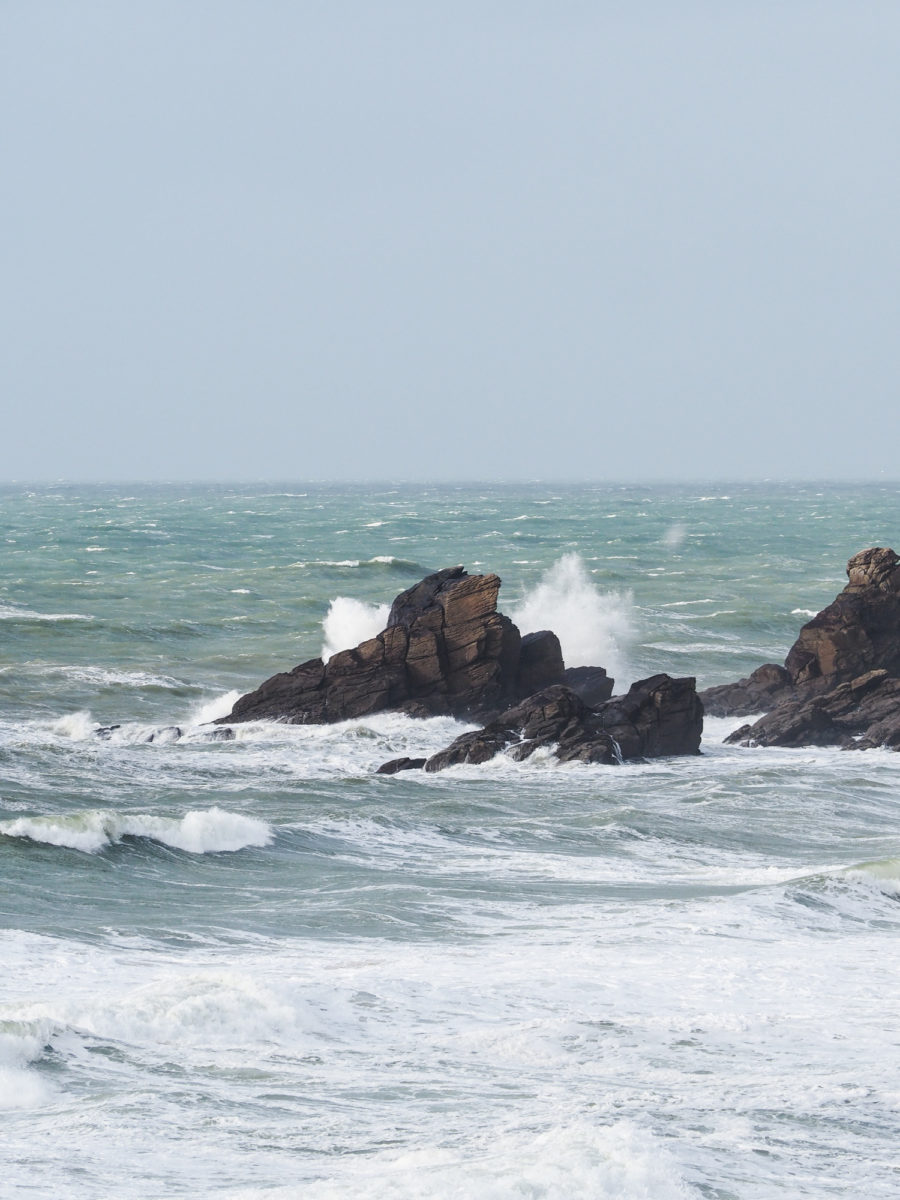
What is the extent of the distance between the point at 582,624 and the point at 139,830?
2294 cm

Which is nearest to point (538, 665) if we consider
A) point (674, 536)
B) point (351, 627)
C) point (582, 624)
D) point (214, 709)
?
point (214, 709)

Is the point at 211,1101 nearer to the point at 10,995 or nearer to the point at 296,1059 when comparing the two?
the point at 296,1059

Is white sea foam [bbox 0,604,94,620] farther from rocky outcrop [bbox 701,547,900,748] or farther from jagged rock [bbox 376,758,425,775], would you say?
jagged rock [bbox 376,758,425,775]

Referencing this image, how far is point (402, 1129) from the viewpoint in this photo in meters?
10.0

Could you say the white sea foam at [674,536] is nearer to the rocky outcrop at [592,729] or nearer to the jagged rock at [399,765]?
the rocky outcrop at [592,729]

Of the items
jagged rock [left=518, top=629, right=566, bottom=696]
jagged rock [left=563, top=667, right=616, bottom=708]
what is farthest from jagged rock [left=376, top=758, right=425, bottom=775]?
jagged rock [left=563, top=667, right=616, bottom=708]

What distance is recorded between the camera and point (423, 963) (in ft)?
45.8

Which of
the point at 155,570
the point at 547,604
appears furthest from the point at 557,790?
the point at 155,570

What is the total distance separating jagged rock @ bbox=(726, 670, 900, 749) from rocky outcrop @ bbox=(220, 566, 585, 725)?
427cm

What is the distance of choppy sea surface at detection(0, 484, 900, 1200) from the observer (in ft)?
31.7

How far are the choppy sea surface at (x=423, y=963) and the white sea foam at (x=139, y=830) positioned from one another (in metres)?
0.05

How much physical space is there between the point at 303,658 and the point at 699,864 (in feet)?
70.2

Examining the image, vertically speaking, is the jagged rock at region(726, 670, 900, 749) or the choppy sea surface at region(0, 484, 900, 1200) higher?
the jagged rock at region(726, 670, 900, 749)

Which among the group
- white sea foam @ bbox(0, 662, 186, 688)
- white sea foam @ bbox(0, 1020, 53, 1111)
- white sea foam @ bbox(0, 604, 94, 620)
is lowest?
white sea foam @ bbox(0, 662, 186, 688)
